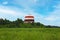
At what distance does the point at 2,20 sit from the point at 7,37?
867 inches

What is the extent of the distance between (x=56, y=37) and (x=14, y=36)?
8.45ft

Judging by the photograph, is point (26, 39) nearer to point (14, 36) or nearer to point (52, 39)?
point (14, 36)

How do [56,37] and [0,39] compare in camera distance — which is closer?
[0,39]

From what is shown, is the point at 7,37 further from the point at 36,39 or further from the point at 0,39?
the point at 36,39

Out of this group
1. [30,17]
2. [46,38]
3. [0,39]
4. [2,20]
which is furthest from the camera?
[30,17]

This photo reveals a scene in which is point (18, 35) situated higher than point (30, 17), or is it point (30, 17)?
point (30, 17)

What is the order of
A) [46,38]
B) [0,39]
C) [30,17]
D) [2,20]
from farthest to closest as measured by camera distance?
[30,17]
[2,20]
[46,38]
[0,39]

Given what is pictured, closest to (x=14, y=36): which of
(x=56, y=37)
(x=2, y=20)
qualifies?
(x=56, y=37)

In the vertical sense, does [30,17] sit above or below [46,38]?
above

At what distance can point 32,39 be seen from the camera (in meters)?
11.1

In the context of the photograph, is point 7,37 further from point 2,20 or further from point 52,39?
point 2,20

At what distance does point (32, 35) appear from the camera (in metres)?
11.7

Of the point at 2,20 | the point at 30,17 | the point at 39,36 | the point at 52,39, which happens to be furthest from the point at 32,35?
the point at 30,17

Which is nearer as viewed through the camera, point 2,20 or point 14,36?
point 14,36
